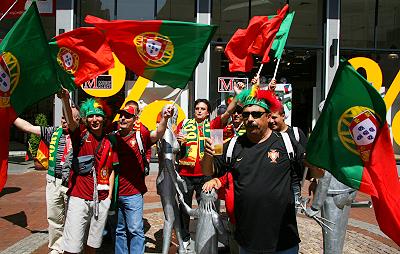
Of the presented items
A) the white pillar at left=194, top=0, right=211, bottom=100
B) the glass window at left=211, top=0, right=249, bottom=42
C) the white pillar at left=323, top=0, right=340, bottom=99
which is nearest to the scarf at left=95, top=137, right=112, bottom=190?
the white pillar at left=194, top=0, right=211, bottom=100

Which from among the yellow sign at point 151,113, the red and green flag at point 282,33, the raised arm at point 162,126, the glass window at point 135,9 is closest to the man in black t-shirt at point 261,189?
the raised arm at point 162,126

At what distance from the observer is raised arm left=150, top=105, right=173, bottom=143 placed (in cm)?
472

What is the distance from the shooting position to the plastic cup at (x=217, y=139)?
3.27m

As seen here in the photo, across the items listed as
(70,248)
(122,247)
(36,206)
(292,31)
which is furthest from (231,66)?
(292,31)

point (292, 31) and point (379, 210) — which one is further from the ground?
point (292, 31)

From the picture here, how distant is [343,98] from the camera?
3439 millimetres

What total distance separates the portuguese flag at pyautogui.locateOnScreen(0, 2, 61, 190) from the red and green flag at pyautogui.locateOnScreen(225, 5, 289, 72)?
2909mm

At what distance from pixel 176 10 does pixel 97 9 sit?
2587 mm

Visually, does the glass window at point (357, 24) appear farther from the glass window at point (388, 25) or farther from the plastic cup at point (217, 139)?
the plastic cup at point (217, 139)

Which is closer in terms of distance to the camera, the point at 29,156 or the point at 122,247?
the point at 122,247

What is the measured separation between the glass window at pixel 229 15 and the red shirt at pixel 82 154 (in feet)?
41.3

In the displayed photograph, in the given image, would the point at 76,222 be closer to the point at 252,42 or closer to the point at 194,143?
the point at 194,143

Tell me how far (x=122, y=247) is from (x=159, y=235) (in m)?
1.74

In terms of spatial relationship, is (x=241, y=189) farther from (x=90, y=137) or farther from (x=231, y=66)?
(x=231, y=66)
